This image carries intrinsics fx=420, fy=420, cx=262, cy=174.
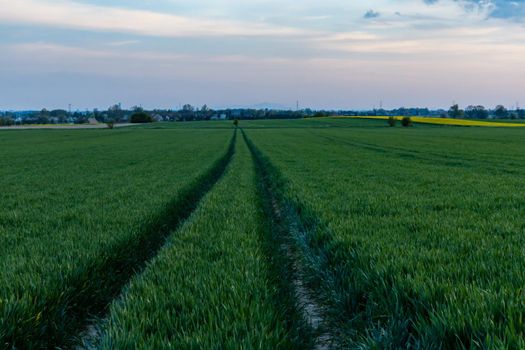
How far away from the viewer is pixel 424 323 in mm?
3742

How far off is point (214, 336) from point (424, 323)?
1.90 meters

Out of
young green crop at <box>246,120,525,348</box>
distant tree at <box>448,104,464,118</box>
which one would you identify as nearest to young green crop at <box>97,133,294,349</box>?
young green crop at <box>246,120,525,348</box>

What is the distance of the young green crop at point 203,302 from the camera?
3.84 metres

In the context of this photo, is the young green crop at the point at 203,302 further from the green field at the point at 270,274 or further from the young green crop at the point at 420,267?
the young green crop at the point at 420,267

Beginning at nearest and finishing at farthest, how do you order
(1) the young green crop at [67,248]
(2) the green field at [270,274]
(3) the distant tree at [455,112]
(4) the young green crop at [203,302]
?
(4) the young green crop at [203,302] → (2) the green field at [270,274] → (1) the young green crop at [67,248] → (3) the distant tree at [455,112]

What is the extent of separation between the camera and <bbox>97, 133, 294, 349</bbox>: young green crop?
12.6ft

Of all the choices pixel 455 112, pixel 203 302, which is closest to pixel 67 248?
pixel 203 302

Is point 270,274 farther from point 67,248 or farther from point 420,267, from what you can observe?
point 67,248

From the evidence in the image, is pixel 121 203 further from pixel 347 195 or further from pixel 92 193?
pixel 347 195

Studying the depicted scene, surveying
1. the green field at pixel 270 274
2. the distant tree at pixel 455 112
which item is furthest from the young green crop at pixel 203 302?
the distant tree at pixel 455 112

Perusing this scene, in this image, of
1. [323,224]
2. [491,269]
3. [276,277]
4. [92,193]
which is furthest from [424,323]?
[92,193]

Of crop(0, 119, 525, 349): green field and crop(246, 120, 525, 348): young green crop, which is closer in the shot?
crop(246, 120, 525, 348): young green crop

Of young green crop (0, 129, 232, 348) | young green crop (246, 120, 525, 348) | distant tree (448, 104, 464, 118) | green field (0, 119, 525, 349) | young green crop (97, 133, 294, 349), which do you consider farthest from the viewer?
distant tree (448, 104, 464, 118)

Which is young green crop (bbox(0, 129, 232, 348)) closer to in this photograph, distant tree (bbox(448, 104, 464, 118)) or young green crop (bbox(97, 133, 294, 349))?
young green crop (bbox(97, 133, 294, 349))
